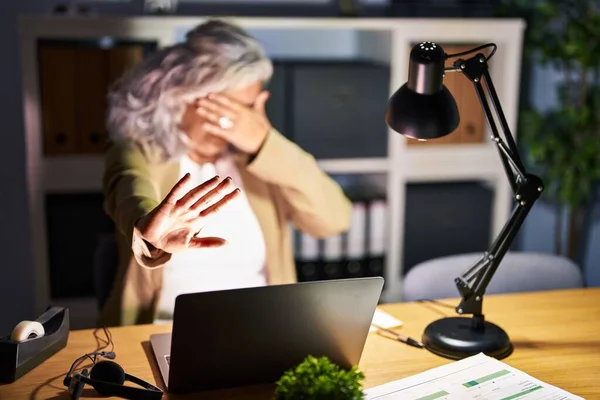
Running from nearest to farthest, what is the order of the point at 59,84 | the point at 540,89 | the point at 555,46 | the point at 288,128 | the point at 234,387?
the point at 234,387 → the point at 59,84 → the point at 288,128 → the point at 555,46 → the point at 540,89

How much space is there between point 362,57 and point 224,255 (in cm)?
103

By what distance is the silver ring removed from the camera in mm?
2475

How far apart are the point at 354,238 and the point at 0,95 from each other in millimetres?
1387

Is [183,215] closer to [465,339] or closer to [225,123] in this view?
[465,339]

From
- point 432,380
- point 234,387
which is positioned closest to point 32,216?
point 234,387

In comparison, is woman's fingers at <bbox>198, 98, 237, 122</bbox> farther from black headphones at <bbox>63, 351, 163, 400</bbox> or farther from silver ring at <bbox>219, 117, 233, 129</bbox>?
black headphones at <bbox>63, 351, 163, 400</bbox>

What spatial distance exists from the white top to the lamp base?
0.93 m

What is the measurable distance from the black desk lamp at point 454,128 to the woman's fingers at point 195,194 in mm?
378

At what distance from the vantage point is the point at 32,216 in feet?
8.36

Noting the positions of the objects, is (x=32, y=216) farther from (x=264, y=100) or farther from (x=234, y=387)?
(x=234, y=387)

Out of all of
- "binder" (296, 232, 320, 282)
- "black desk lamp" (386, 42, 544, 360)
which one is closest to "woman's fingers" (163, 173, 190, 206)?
"black desk lamp" (386, 42, 544, 360)

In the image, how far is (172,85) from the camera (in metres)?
2.43

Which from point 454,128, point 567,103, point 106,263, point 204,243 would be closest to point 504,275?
point 454,128

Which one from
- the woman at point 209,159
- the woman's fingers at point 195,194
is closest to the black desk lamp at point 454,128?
the woman's fingers at point 195,194
